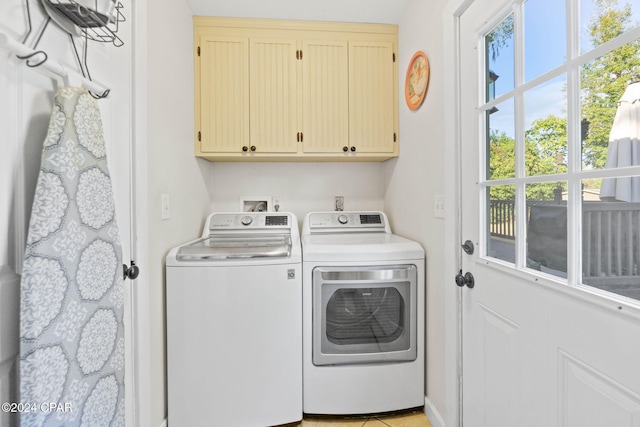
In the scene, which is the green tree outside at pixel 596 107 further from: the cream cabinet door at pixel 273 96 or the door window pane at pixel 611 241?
the cream cabinet door at pixel 273 96

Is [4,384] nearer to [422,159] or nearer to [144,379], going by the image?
[144,379]

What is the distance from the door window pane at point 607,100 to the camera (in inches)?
24.2

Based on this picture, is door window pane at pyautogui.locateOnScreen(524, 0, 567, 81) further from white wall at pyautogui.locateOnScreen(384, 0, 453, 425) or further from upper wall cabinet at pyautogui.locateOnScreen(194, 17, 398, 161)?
upper wall cabinet at pyautogui.locateOnScreen(194, 17, 398, 161)

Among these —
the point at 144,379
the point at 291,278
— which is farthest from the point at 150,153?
the point at 144,379

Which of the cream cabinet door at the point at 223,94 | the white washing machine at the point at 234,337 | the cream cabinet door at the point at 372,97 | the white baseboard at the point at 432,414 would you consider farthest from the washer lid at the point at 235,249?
the white baseboard at the point at 432,414

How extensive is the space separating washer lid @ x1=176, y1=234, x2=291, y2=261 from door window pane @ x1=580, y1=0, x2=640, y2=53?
1.33 metres

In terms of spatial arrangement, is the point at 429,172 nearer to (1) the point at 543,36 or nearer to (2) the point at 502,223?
(2) the point at 502,223

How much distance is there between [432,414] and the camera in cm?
147

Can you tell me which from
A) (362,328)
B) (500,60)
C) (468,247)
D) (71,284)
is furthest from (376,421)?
(500,60)

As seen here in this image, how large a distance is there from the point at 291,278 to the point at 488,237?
936 millimetres

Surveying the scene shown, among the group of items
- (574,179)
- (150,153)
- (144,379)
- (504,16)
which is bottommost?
(144,379)

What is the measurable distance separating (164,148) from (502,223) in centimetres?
160

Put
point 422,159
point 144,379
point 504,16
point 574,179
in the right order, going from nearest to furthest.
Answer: point 574,179
point 504,16
point 144,379
point 422,159

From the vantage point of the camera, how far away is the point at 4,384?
2.05ft
